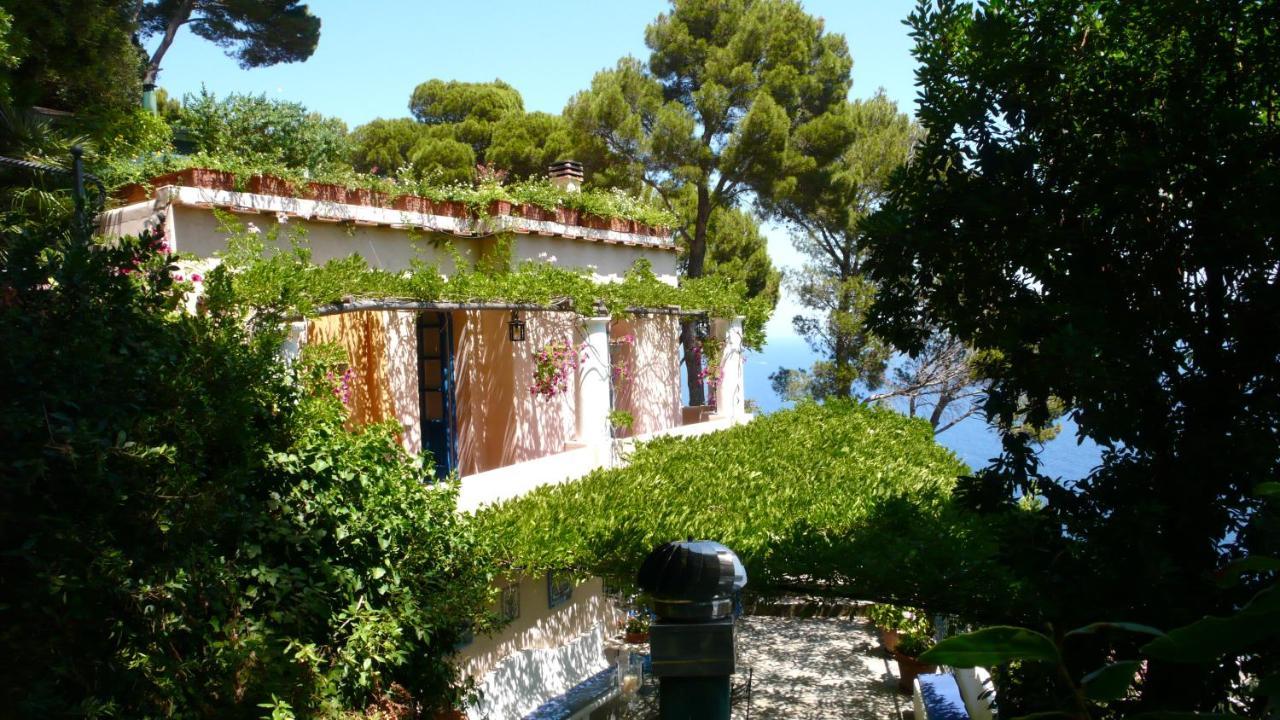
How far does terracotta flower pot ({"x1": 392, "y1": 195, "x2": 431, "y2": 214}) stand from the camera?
33.3ft

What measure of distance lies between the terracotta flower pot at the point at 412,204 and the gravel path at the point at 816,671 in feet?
18.9

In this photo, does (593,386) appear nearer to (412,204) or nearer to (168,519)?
(412,204)

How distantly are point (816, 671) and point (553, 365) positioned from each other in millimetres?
5880

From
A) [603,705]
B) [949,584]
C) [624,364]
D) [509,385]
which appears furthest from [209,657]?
[624,364]

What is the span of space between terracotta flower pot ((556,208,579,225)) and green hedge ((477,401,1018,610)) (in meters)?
3.41

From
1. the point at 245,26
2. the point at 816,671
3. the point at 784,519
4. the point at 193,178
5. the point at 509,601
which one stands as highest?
the point at 245,26

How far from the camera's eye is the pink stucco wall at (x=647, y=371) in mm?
14297

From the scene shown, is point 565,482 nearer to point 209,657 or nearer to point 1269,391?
point 209,657

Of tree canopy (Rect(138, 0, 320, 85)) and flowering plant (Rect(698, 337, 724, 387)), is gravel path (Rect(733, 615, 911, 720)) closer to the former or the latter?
flowering plant (Rect(698, 337, 724, 387))

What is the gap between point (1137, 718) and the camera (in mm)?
799

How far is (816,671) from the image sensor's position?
12.4 m

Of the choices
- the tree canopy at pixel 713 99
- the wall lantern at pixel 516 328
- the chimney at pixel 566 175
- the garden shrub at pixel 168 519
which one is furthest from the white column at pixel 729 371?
the garden shrub at pixel 168 519

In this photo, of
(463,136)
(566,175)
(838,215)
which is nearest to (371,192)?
(566,175)

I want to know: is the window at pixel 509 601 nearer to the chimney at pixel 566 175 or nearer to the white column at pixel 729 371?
the white column at pixel 729 371
